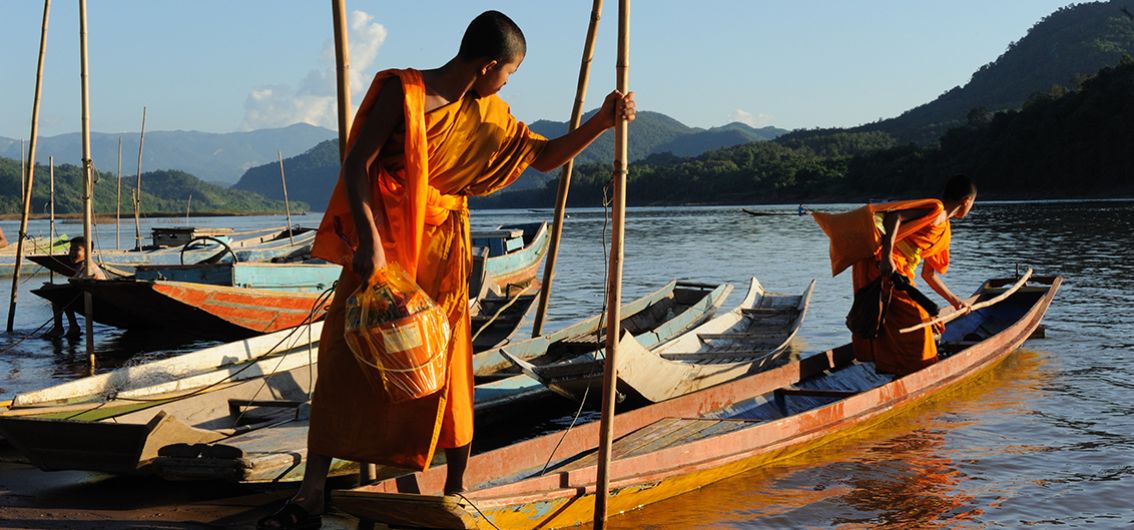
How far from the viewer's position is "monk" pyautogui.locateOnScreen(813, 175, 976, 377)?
22.0ft

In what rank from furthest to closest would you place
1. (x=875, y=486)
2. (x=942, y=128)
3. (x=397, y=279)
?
(x=942, y=128)
(x=875, y=486)
(x=397, y=279)

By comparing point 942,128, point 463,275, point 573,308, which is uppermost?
point 942,128

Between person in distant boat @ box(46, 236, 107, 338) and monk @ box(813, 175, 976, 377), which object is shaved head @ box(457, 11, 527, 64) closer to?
monk @ box(813, 175, 976, 377)

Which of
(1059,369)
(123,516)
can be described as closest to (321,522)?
(123,516)

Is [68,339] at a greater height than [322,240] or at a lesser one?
lesser

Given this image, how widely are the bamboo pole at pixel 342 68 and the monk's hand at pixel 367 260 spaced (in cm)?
54

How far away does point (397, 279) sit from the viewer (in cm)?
322

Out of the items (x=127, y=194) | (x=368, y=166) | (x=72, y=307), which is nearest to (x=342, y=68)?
(x=368, y=166)

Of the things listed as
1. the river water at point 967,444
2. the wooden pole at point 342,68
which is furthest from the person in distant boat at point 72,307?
the wooden pole at point 342,68

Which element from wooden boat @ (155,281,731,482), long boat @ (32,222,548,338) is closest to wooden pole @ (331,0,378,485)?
wooden boat @ (155,281,731,482)

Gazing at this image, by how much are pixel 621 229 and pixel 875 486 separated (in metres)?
3.07

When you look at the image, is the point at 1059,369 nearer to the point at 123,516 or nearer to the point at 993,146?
the point at 123,516

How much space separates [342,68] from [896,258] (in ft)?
14.9

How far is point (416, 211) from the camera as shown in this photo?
3299 mm
